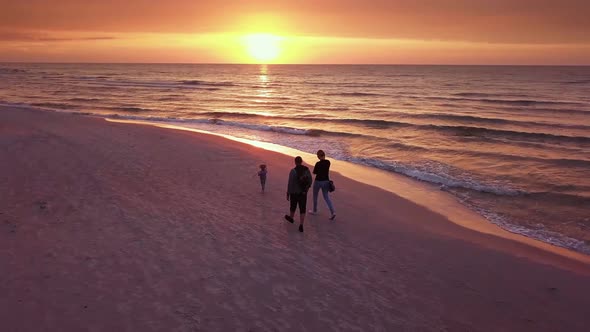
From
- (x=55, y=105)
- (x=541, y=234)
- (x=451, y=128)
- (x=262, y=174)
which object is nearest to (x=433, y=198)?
(x=541, y=234)

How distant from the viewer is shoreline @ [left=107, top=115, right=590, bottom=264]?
996 centimetres

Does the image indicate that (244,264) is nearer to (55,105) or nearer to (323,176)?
(323,176)

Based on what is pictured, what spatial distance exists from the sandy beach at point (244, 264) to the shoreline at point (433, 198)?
388 mm

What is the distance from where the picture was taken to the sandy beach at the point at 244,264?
625cm

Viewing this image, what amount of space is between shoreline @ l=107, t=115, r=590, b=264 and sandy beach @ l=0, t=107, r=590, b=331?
388 millimetres

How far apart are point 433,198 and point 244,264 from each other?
7.71 m

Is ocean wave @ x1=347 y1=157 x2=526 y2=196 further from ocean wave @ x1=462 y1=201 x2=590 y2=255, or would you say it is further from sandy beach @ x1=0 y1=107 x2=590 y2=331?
sandy beach @ x1=0 y1=107 x2=590 y2=331

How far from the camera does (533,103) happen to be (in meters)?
44.4

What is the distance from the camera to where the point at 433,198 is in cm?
1334

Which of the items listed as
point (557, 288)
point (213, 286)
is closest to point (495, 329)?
point (557, 288)

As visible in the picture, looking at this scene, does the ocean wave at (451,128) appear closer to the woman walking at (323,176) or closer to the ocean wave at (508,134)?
the ocean wave at (508,134)

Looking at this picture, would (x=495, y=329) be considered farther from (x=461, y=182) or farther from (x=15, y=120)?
(x=15, y=120)

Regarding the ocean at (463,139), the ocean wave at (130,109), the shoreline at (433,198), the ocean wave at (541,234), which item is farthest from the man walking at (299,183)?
the ocean wave at (130,109)

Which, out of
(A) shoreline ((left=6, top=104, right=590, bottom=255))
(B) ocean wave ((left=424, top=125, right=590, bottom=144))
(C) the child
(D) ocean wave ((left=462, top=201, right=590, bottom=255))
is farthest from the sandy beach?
(B) ocean wave ((left=424, top=125, right=590, bottom=144))
